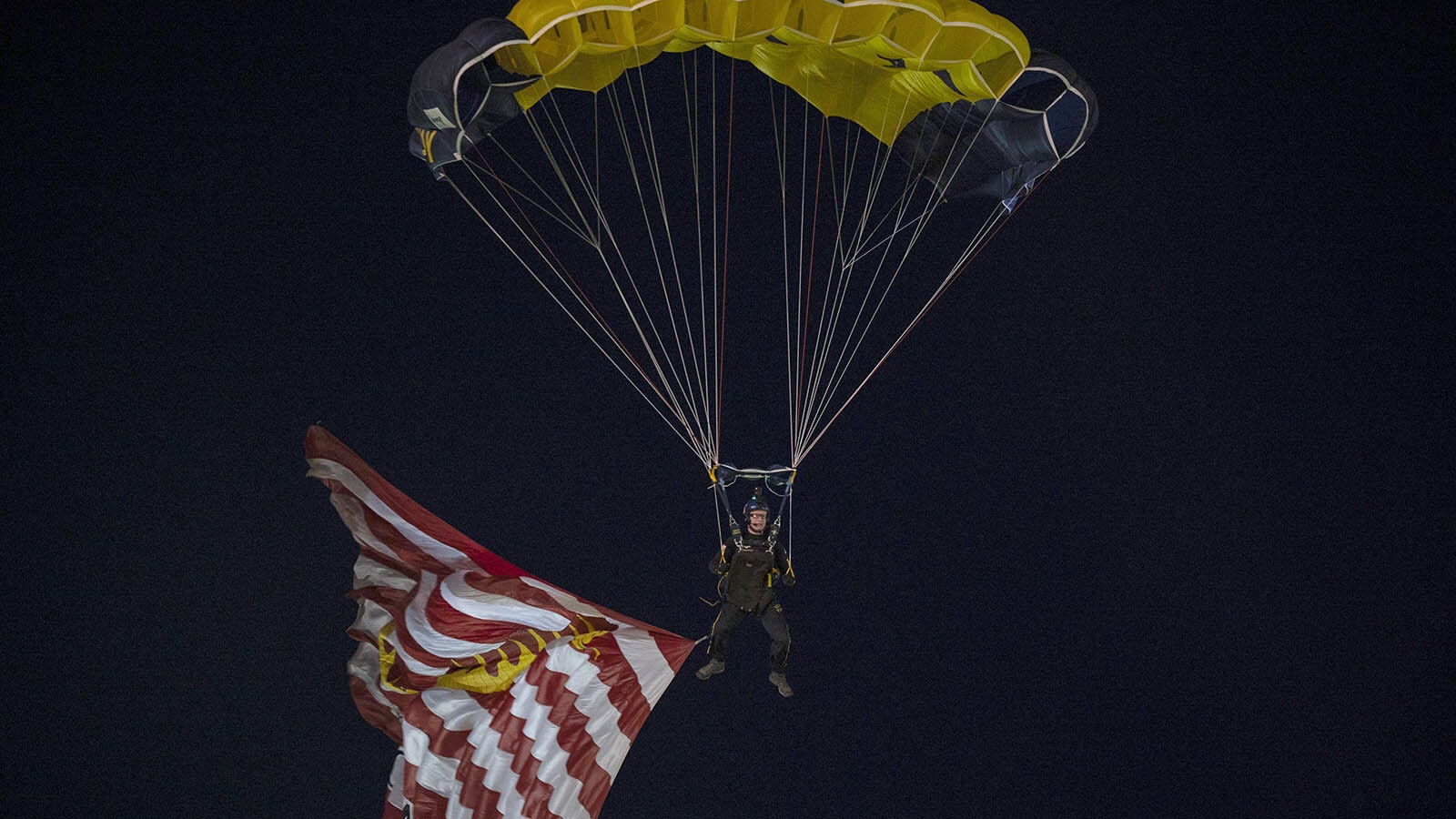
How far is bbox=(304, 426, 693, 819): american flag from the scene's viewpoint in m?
4.46

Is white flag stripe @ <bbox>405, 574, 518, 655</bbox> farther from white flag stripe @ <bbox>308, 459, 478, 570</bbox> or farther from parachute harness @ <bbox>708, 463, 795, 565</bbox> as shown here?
parachute harness @ <bbox>708, 463, 795, 565</bbox>

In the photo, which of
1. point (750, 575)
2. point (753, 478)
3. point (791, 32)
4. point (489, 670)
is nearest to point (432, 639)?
point (489, 670)

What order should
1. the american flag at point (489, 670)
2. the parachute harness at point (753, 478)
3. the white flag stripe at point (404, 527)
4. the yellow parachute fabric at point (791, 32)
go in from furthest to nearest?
the white flag stripe at point (404, 527) < the american flag at point (489, 670) < the parachute harness at point (753, 478) < the yellow parachute fabric at point (791, 32)

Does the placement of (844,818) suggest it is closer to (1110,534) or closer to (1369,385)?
(1110,534)

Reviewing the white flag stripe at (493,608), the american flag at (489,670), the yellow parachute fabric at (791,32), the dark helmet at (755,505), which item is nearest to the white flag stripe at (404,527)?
the american flag at (489,670)

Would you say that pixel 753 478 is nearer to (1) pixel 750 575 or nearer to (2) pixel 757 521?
(2) pixel 757 521

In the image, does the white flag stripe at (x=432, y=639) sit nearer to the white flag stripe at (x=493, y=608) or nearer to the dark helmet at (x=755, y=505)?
the white flag stripe at (x=493, y=608)

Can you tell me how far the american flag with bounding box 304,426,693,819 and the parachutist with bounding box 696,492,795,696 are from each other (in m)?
0.20

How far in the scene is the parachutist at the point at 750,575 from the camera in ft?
14.3

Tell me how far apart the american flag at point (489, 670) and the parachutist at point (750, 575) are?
20cm

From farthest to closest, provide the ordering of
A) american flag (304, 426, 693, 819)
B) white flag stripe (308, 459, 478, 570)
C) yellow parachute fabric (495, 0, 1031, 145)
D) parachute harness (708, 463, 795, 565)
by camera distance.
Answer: white flag stripe (308, 459, 478, 570) < american flag (304, 426, 693, 819) < parachute harness (708, 463, 795, 565) < yellow parachute fabric (495, 0, 1031, 145)

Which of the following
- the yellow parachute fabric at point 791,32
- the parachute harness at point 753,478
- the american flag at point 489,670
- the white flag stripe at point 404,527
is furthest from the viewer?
the white flag stripe at point 404,527

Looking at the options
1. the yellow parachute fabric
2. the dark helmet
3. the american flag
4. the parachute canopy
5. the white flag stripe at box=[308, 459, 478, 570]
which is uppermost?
the yellow parachute fabric

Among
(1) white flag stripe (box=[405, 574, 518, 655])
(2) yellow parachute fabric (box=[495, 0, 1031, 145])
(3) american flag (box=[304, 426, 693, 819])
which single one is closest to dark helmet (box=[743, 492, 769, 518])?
(3) american flag (box=[304, 426, 693, 819])
